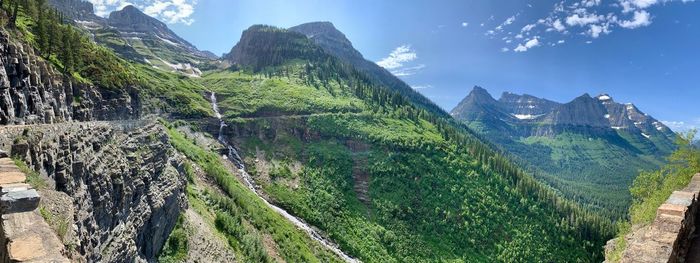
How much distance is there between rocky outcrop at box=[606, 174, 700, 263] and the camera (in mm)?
10484

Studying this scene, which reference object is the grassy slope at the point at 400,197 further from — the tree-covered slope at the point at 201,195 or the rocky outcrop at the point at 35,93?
the rocky outcrop at the point at 35,93

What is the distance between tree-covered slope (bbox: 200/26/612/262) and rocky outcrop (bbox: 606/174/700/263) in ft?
225

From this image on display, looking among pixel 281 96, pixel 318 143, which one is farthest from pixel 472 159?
pixel 281 96

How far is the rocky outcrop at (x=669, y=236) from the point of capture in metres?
10.5

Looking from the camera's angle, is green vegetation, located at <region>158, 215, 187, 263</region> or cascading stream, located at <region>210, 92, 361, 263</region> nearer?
green vegetation, located at <region>158, 215, 187, 263</region>

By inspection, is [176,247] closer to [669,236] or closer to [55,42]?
[669,236]

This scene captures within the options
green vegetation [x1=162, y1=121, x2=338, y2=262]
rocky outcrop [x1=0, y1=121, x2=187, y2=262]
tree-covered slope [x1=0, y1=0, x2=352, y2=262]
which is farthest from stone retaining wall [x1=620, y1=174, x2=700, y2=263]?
green vegetation [x1=162, y1=121, x2=338, y2=262]

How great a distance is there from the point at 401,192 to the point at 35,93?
269ft

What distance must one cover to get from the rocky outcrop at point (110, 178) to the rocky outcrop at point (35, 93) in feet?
27.8

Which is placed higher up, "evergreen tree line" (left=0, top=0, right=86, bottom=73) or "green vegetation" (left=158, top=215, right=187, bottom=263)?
"evergreen tree line" (left=0, top=0, right=86, bottom=73)

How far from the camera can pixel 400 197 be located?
102m

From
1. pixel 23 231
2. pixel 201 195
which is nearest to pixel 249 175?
pixel 201 195

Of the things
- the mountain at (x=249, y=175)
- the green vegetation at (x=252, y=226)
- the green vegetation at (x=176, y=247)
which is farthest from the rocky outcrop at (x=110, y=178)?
the green vegetation at (x=252, y=226)

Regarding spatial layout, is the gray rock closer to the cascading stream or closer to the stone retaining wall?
the stone retaining wall
